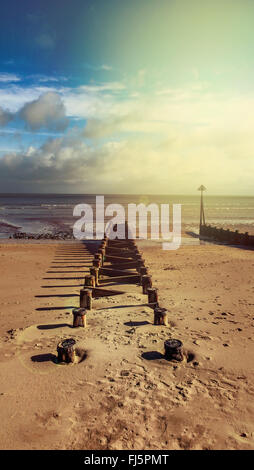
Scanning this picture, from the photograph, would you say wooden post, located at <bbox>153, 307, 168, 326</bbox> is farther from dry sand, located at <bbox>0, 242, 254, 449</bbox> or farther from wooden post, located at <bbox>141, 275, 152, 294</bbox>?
wooden post, located at <bbox>141, 275, 152, 294</bbox>

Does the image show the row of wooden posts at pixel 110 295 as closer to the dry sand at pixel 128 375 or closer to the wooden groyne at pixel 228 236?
the dry sand at pixel 128 375

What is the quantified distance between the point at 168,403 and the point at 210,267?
378 inches

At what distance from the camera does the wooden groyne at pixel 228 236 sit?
19.8m

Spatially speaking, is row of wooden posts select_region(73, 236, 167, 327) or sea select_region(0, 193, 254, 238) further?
sea select_region(0, 193, 254, 238)

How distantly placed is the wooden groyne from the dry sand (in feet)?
37.3

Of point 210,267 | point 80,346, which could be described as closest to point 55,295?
point 80,346

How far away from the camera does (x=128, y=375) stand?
15.6ft

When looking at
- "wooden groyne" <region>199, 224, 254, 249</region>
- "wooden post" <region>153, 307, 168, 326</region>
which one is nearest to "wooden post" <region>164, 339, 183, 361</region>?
"wooden post" <region>153, 307, 168, 326</region>

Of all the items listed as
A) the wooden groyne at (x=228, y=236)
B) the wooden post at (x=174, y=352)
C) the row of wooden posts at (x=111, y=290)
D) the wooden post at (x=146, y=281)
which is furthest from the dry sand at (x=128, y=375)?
the wooden groyne at (x=228, y=236)

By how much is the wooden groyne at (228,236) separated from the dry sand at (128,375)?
448 inches

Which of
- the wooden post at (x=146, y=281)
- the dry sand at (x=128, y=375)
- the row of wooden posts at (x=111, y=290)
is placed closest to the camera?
the dry sand at (x=128, y=375)

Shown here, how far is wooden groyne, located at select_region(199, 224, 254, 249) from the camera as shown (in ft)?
64.9

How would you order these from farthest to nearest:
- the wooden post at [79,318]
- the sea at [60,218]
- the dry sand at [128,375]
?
1. the sea at [60,218]
2. the wooden post at [79,318]
3. the dry sand at [128,375]
